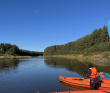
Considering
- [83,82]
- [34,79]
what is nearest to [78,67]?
[34,79]

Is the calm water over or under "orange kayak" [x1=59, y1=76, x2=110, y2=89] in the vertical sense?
under

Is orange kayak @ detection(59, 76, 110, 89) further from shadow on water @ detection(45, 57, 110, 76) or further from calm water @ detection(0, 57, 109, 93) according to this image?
shadow on water @ detection(45, 57, 110, 76)

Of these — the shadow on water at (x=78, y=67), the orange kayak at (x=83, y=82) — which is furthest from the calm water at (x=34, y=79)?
the orange kayak at (x=83, y=82)

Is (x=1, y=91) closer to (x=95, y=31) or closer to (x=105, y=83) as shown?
(x=105, y=83)

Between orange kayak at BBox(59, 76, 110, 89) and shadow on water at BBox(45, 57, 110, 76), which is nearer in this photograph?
orange kayak at BBox(59, 76, 110, 89)

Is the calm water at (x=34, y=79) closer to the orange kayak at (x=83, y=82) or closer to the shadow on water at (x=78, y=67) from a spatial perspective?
the shadow on water at (x=78, y=67)

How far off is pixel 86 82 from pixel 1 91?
304 inches

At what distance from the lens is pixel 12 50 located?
98.4 m

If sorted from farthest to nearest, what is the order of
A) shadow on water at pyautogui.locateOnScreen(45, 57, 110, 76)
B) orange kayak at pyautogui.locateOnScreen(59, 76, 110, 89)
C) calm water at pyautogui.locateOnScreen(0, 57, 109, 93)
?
shadow on water at pyautogui.locateOnScreen(45, 57, 110, 76) → calm water at pyautogui.locateOnScreen(0, 57, 109, 93) → orange kayak at pyautogui.locateOnScreen(59, 76, 110, 89)

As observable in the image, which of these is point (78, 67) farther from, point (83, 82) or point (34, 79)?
point (83, 82)

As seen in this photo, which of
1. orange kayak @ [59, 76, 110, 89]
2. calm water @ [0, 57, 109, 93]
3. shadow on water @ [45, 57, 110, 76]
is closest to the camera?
orange kayak @ [59, 76, 110, 89]

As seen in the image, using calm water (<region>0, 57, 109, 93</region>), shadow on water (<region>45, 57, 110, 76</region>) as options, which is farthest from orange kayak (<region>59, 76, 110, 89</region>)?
shadow on water (<region>45, 57, 110, 76</region>)

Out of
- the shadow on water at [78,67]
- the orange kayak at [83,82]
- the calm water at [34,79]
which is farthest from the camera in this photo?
the shadow on water at [78,67]

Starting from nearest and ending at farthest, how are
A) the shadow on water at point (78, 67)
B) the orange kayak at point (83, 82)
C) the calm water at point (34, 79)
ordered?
the orange kayak at point (83, 82), the calm water at point (34, 79), the shadow on water at point (78, 67)
